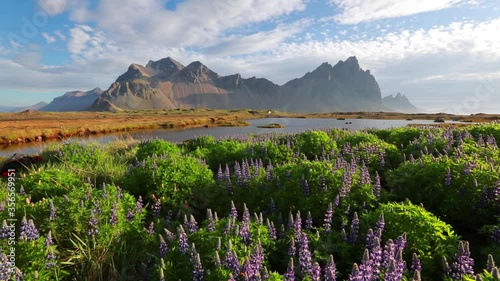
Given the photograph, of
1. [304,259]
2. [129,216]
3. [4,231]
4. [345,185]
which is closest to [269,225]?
[304,259]

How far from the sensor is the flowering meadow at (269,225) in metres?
4.20

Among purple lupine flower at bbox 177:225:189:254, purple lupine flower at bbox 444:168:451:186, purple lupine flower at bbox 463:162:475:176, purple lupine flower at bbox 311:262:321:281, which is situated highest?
purple lupine flower at bbox 463:162:475:176

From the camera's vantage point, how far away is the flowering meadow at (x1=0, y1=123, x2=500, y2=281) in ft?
13.8

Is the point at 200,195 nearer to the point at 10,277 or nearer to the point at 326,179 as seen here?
the point at 326,179

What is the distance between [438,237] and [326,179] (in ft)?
8.31

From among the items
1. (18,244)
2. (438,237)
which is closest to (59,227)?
(18,244)

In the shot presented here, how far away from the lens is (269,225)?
5227 millimetres

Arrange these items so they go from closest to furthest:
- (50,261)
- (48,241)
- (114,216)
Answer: (50,261)
(48,241)
(114,216)

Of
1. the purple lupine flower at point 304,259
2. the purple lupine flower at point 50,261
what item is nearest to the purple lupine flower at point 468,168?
the purple lupine flower at point 304,259

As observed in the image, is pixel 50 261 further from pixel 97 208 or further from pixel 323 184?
pixel 323 184

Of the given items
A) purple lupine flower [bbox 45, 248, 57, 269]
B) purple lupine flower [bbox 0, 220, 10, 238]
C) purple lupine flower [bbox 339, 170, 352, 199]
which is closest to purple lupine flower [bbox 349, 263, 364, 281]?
purple lupine flower [bbox 339, 170, 352, 199]

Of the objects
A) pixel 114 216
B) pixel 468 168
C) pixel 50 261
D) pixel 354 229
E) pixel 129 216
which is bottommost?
pixel 50 261

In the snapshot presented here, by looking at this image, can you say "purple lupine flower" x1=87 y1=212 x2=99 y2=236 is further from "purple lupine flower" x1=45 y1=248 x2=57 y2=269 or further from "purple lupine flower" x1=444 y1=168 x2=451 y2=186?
"purple lupine flower" x1=444 y1=168 x2=451 y2=186

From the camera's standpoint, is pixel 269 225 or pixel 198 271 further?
pixel 269 225
